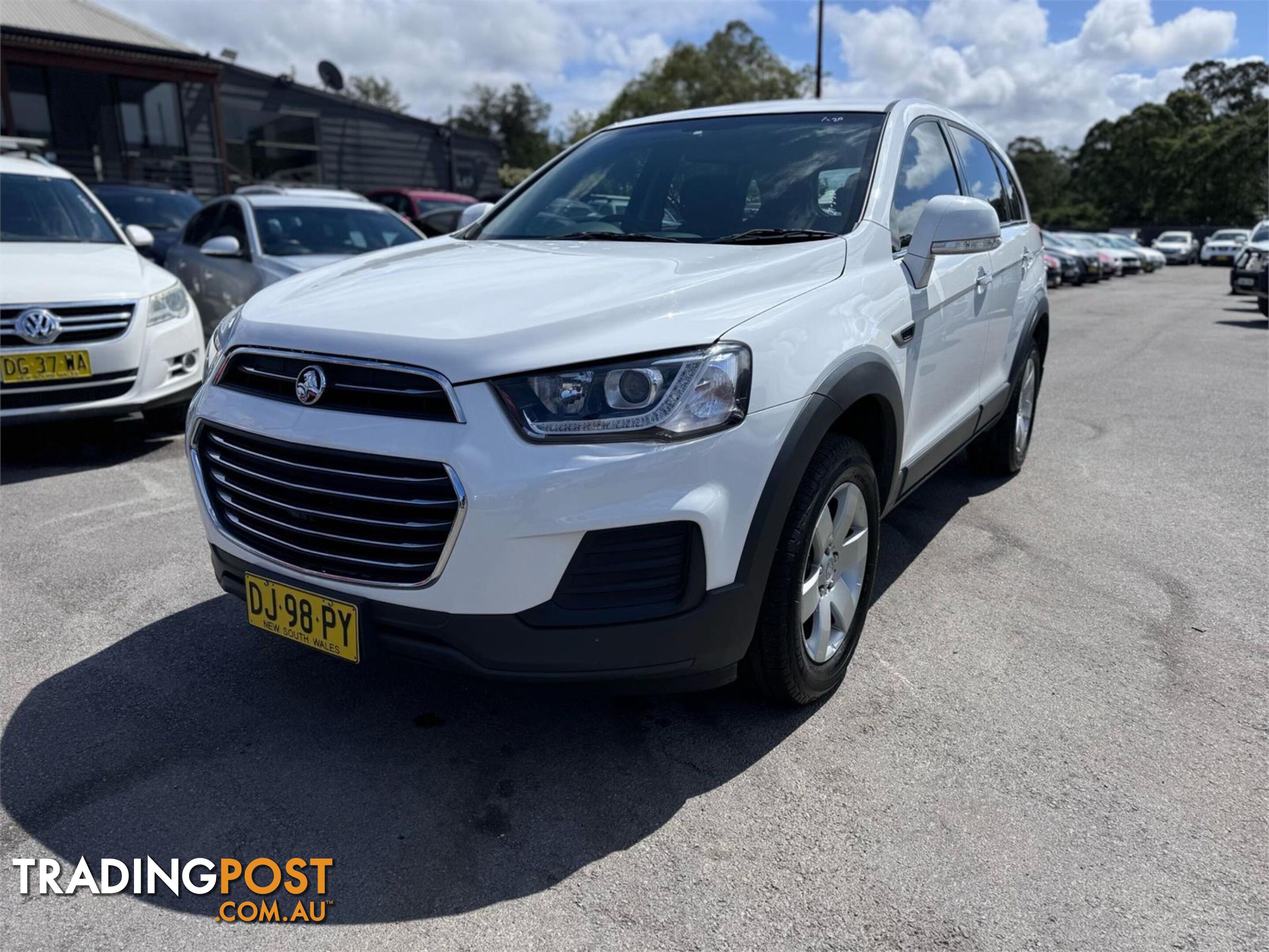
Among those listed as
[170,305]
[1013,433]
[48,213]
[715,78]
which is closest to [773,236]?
[1013,433]

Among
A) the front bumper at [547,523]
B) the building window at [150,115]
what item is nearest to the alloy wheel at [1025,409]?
the front bumper at [547,523]

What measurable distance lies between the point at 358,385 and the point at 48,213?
5.47 m

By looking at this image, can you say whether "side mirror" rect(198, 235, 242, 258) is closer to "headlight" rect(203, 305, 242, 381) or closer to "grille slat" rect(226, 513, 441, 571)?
"headlight" rect(203, 305, 242, 381)

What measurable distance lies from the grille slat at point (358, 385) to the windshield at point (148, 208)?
9657 mm

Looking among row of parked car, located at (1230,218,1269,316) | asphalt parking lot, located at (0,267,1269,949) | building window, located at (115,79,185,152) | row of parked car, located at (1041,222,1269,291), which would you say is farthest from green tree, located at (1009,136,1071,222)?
asphalt parking lot, located at (0,267,1269,949)

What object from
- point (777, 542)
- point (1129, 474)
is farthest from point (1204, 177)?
point (777, 542)

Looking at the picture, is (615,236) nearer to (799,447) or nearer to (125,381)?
(799,447)

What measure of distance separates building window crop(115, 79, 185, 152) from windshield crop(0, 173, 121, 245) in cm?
1546

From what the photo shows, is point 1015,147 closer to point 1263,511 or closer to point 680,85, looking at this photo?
point 680,85

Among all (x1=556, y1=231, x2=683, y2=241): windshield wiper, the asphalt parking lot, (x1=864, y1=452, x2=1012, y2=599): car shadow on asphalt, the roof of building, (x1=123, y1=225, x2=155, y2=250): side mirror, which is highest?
the roof of building

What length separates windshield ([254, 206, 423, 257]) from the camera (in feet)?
25.1

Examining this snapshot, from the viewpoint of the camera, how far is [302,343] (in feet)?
8.06

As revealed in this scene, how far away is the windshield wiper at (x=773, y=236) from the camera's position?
3.02 m

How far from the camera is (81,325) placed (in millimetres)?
5348
